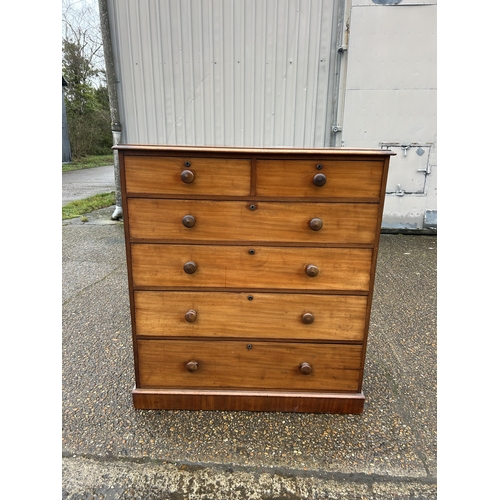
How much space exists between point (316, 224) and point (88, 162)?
17.3 metres

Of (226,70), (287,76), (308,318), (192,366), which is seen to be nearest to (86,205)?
(226,70)

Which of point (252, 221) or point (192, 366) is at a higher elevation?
point (252, 221)

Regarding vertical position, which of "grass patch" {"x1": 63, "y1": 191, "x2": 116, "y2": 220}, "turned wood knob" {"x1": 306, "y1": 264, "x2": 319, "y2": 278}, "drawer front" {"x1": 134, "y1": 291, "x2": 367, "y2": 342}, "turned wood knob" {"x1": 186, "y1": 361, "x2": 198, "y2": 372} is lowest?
"grass patch" {"x1": 63, "y1": 191, "x2": 116, "y2": 220}

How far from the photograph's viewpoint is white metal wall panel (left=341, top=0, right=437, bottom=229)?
425 cm

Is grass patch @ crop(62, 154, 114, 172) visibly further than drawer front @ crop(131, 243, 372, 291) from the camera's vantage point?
Yes

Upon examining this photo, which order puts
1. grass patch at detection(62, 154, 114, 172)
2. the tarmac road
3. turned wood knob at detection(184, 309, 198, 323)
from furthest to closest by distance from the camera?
grass patch at detection(62, 154, 114, 172) → the tarmac road → turned wood knob at detection(184, 309, 198, 323)

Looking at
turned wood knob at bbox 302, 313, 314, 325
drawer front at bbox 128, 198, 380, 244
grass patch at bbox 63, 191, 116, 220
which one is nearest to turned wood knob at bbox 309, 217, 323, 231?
drawer front at bbox 128, 198, 380, 244

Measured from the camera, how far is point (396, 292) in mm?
3320

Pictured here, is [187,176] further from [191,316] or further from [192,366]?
[192,366]

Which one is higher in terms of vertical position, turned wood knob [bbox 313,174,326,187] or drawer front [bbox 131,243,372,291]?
turned wood knob [bbox 313,174,326,187]

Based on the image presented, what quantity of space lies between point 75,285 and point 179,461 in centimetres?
245

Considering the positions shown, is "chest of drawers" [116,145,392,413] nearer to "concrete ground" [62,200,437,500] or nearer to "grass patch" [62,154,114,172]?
"concrete ground" [62,200,437,500]

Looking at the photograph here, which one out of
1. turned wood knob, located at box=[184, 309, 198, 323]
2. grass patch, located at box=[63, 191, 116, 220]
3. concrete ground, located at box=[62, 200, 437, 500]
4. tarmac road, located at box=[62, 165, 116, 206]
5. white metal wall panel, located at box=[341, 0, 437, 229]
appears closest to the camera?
concrete ground, located at box=[62, 200, 437, 500]

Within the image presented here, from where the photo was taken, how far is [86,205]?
700cm
